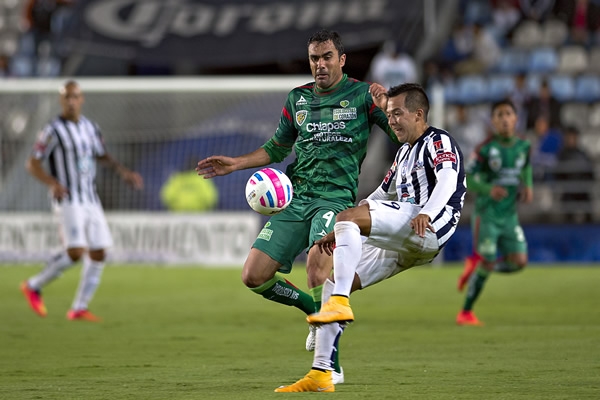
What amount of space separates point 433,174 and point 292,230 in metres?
1.20

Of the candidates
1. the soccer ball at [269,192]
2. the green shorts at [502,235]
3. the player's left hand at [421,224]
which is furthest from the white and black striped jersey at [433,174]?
the green shorts at [502,235]

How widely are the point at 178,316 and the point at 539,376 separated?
Result: 237 inches

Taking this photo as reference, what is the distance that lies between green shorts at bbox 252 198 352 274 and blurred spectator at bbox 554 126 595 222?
1282cm

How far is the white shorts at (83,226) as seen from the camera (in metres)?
12.3

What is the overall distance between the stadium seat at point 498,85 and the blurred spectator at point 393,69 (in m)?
1.60

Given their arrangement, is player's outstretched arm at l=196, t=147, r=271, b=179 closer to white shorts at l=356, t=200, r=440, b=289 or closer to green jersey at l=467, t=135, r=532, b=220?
white shorts at l=356, t=200, r=440, b=289

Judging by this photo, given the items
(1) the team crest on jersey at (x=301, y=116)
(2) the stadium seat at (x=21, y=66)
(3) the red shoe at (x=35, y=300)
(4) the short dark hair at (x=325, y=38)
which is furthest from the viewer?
(2) the stadium seat at (x=21, y=66)

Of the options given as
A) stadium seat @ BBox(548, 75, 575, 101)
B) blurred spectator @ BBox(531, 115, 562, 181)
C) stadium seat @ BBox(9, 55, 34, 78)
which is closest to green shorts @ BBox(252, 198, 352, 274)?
blurred spectator @ BBox(531, 115, 562, 181)

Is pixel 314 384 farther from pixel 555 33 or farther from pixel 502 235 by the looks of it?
pixel 555 33

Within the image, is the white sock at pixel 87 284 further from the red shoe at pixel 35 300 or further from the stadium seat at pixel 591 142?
the stadium seat at pixel 591 142

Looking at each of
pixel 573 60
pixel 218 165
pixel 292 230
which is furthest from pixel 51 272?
pixel 573 60

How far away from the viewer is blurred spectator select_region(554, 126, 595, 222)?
20237 mm

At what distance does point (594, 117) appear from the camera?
74.9 feet

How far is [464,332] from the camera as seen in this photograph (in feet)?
34.2
